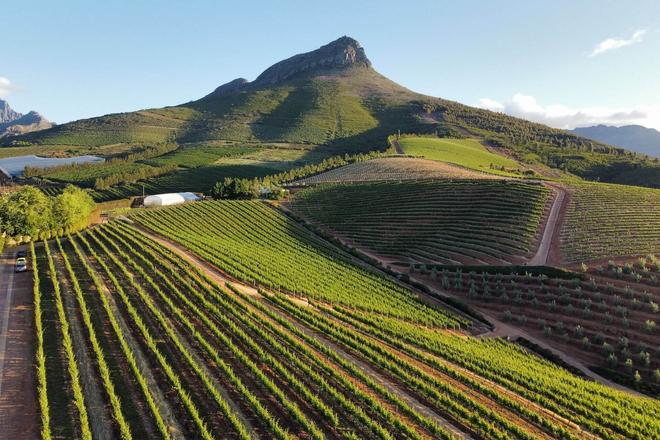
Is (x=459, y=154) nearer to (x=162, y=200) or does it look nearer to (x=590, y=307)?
(x=162, y=200)

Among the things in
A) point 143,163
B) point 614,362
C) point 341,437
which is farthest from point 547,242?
point 143,163

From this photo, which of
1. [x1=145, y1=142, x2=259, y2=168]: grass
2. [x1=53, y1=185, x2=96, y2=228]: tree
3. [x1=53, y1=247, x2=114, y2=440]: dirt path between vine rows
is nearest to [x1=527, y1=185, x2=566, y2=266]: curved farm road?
[x1=53, y1=247, x2=114, y2=440]: dirt path between vine rows

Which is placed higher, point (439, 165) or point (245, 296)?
point (439, 165)

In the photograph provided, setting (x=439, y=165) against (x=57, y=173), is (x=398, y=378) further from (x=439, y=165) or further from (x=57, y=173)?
(x=57, y=173)

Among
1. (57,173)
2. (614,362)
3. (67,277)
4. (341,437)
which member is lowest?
(614,362)

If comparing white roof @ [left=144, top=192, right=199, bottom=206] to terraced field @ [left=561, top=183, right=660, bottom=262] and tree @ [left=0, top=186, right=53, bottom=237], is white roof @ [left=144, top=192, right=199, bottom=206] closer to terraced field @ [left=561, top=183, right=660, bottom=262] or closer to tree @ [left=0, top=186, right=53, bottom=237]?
tree @ [left=0, top=186, right=53, bottom=237]

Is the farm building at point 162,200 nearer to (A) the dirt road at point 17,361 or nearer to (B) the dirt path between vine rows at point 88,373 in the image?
(A) the dirt road at point 17,361

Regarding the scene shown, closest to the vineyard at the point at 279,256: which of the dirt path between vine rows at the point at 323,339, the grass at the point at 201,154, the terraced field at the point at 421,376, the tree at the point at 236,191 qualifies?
the terraced field at the point at 421,376
